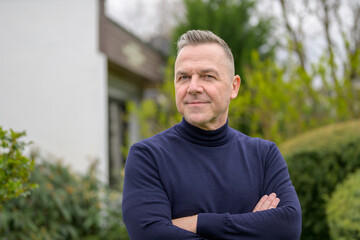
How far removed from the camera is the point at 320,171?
4184 mm

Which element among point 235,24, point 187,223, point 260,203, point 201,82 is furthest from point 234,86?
point 235,24

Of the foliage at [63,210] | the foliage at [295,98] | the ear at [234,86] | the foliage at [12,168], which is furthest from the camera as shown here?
the foliage at [295,98]

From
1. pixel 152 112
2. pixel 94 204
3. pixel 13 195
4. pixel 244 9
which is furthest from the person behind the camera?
pixel 244 9

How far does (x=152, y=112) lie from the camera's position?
791 centimetres

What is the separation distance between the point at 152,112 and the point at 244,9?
327cm

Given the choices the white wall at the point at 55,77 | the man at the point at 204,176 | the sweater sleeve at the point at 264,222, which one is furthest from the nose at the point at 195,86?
the white wall at the point at 55,77

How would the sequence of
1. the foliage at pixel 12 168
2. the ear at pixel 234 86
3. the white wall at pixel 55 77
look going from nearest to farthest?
the ear at pixel 234 86 < the foliage at pixel 12 168 < the white wall at pixel 55 77

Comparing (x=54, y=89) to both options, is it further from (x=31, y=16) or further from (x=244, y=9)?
(x=244, y=9)

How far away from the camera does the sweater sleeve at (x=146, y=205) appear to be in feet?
5.79

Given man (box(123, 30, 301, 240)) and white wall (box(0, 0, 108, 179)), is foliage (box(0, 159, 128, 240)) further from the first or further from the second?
man (box(123, 30, 301, 240))

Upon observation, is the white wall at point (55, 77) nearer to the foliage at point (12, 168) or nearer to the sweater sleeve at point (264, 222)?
the foliage at point (12, 168)

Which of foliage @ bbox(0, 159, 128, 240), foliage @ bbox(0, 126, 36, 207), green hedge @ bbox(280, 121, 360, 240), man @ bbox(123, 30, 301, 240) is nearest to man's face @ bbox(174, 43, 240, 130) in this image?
man @ bbox(123, 30, 301, 240)

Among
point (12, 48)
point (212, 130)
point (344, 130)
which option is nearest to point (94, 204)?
point (12, 48)

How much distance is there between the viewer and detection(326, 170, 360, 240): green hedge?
294cm
